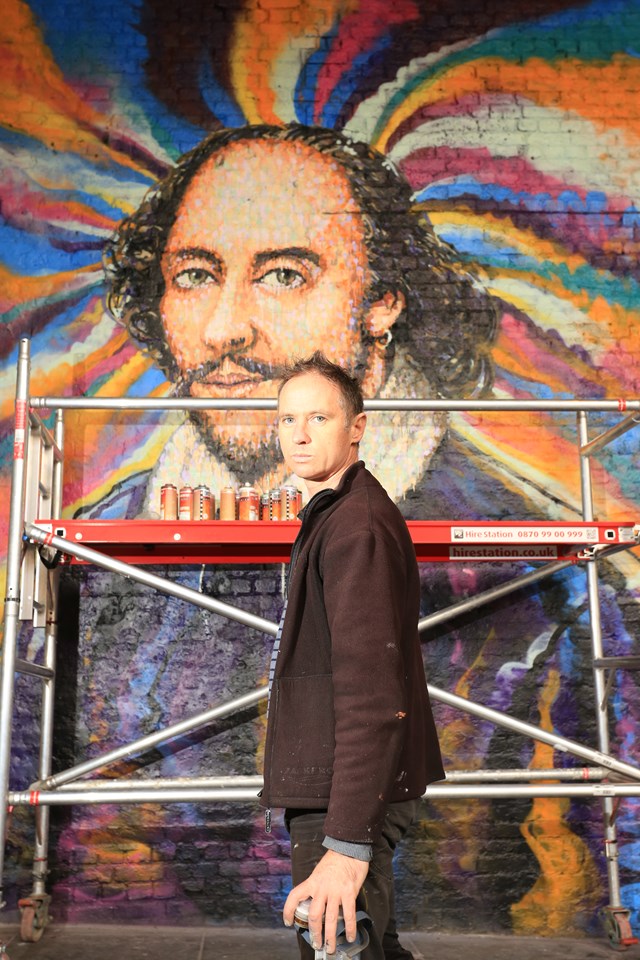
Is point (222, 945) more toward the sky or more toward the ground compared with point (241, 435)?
more toward the ground

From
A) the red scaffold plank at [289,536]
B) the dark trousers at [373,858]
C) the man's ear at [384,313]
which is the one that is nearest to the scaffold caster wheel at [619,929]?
the red scaffold plank at [289,536]

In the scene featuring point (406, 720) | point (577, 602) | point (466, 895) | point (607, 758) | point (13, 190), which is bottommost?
point (466, 895)

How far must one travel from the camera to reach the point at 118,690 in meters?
4.38

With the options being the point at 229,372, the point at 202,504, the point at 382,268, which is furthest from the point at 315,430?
the point at 382,268

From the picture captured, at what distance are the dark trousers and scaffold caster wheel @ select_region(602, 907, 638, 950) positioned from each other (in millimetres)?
2674

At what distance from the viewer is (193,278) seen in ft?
15.7

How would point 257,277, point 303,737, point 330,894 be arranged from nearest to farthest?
point 330,894 < point 303,737 < point 257,277

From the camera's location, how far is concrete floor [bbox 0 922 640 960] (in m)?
3.76

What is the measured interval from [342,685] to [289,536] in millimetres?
1861

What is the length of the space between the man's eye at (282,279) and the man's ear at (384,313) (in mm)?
386

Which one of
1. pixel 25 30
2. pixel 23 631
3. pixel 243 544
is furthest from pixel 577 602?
pixel 25 30

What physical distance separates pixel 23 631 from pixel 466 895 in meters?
2.39

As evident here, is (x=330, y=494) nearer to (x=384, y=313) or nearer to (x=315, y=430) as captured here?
(x=315, y=430)

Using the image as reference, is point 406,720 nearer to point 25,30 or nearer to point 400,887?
point 400,887
